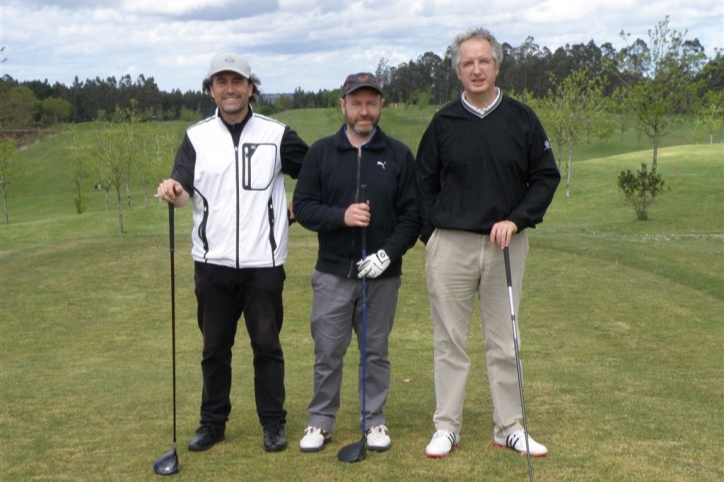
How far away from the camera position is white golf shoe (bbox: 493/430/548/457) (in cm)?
508

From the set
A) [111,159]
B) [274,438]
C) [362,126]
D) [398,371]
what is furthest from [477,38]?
[111,159]

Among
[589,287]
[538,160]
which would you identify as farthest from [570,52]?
[538,160]

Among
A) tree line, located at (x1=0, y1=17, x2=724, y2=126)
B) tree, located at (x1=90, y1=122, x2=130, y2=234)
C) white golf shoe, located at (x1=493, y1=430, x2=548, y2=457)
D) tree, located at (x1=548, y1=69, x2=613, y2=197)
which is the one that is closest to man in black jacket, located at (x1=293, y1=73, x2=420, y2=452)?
white golf shoe, located at (x1=493, y1=430, x2=548, y2=457)

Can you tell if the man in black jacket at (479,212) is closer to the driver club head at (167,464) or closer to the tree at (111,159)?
the driver club head at (167,464)

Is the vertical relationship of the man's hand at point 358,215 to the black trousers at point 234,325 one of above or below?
above

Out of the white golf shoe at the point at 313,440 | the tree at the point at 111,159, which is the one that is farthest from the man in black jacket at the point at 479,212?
the tree at the point at 111,159

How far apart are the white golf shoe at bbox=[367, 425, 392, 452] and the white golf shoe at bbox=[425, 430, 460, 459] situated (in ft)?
0.92

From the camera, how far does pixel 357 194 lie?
5.38 metres

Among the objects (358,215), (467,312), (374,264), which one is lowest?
(467,312)

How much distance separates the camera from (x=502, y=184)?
5.16 meters

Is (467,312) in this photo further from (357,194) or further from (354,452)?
(354,452)

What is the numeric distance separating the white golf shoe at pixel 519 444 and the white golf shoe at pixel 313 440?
43.2 inches

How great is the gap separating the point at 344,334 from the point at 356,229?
0.72m

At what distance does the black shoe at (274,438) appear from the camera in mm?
5477
